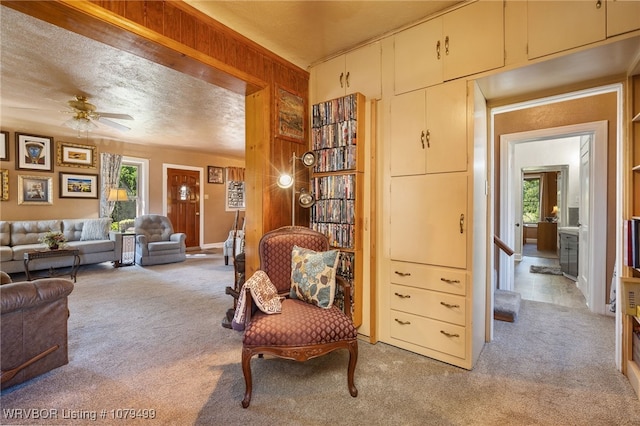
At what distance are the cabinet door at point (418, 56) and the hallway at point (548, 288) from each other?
314cm

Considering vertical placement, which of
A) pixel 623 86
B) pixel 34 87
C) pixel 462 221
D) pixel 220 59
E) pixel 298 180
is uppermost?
pixel 34 87

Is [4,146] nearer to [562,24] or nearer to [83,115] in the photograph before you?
[83,115]

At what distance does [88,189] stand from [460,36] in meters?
6.83

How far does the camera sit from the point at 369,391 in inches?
71.3

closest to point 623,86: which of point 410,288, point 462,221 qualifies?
point 462,221

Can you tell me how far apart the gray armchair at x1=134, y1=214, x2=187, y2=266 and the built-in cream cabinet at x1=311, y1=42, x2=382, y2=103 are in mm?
4404

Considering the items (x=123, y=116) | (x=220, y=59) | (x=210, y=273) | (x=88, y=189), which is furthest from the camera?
(x=88, y=189)

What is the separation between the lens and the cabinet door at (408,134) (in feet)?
7.34

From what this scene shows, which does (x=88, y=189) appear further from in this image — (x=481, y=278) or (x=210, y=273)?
(x=481, y=278)

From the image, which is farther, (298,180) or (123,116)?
(123,116)

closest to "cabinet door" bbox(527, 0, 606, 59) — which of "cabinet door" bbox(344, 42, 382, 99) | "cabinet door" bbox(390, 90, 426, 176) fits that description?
Answer: "cabinet door" bbox(390, 90, 426, 176)

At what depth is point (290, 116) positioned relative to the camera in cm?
273

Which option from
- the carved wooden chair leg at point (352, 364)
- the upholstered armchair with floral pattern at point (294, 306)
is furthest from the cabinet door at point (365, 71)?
the carved wooden chair leg at point (352, 364)

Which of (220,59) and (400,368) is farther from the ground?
(220,59)
